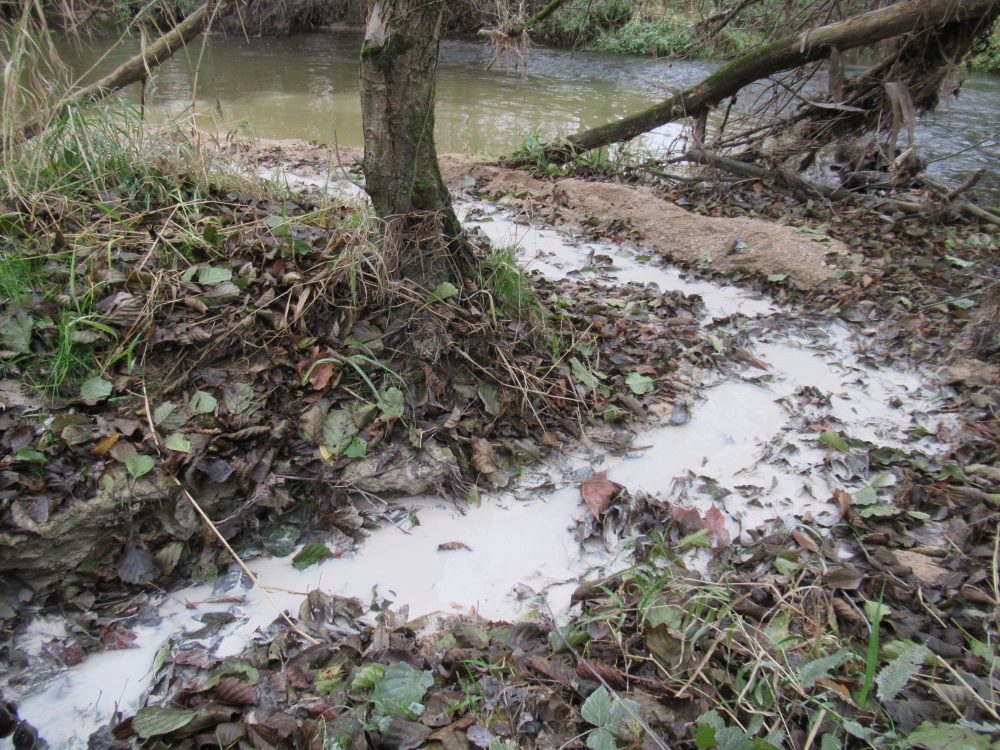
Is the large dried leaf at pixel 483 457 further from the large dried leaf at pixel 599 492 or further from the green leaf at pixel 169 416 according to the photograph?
the green leaf at pixel 169 416

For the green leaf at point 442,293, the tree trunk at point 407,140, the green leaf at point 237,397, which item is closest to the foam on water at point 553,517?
the green leaf at point 237,397

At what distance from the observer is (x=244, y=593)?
6.43 ft

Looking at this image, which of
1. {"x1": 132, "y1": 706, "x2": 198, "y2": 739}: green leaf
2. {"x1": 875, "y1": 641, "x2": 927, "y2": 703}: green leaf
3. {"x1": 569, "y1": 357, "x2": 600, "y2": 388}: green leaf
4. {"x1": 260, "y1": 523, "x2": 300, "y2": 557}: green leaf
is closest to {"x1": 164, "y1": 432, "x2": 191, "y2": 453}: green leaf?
{"x1": 260, "y1": 523, "x2": 300, "y2": 557}: green leaf

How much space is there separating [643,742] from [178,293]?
2.14m

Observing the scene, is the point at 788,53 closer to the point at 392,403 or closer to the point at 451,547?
the point at 392,403

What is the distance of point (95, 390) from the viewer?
6.72 ft

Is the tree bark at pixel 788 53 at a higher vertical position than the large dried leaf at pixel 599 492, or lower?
higher

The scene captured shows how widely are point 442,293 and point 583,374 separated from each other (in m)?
0.77

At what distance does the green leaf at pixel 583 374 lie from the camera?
9.37 ft

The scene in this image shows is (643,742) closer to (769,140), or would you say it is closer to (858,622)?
(858,622)

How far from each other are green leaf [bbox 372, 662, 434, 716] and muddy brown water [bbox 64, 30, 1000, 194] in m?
6.36

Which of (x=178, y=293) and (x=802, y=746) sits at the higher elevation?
(x=178, y=293)

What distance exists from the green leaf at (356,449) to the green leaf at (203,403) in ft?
1.60

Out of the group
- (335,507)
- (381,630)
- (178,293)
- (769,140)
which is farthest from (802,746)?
(769,140)
